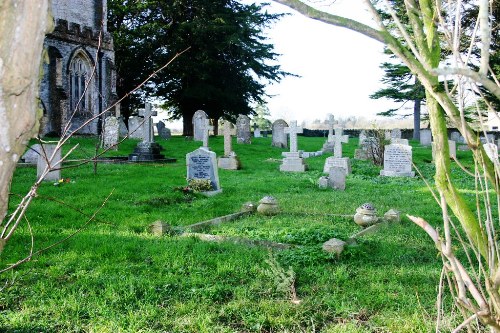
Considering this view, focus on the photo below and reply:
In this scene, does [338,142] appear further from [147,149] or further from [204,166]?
[147,149]

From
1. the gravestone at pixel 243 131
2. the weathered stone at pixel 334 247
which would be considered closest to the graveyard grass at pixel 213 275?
the weathered stone at pixel 334 247

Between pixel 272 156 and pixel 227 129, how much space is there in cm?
455

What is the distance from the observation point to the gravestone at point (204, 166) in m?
11.7

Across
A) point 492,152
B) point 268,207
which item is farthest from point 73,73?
point 492,152

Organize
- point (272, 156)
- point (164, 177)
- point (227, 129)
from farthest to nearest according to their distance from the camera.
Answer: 1. point (272, 156)
2. point (227, 129)
3. point (164, 177)

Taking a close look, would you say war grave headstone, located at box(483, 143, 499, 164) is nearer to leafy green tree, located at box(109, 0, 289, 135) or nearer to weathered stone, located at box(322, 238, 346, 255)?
weathered stone, located at box(322, 238, 346, 255)

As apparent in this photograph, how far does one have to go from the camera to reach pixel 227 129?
1872 centimetres

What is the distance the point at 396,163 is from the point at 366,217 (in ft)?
29.5

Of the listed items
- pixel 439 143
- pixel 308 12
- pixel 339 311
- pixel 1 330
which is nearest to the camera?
pixel 308 12

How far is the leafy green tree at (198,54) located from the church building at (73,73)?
4.25 meters

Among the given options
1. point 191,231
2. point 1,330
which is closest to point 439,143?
point 1,330

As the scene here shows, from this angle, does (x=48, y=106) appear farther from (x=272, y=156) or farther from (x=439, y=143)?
(x=439, y=143)

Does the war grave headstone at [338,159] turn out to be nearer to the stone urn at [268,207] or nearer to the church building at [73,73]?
the stone urn at [268,207]

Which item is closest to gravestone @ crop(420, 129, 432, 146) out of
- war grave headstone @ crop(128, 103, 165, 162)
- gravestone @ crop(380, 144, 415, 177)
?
gravestone @ crop(380, 144, 415, 177)
